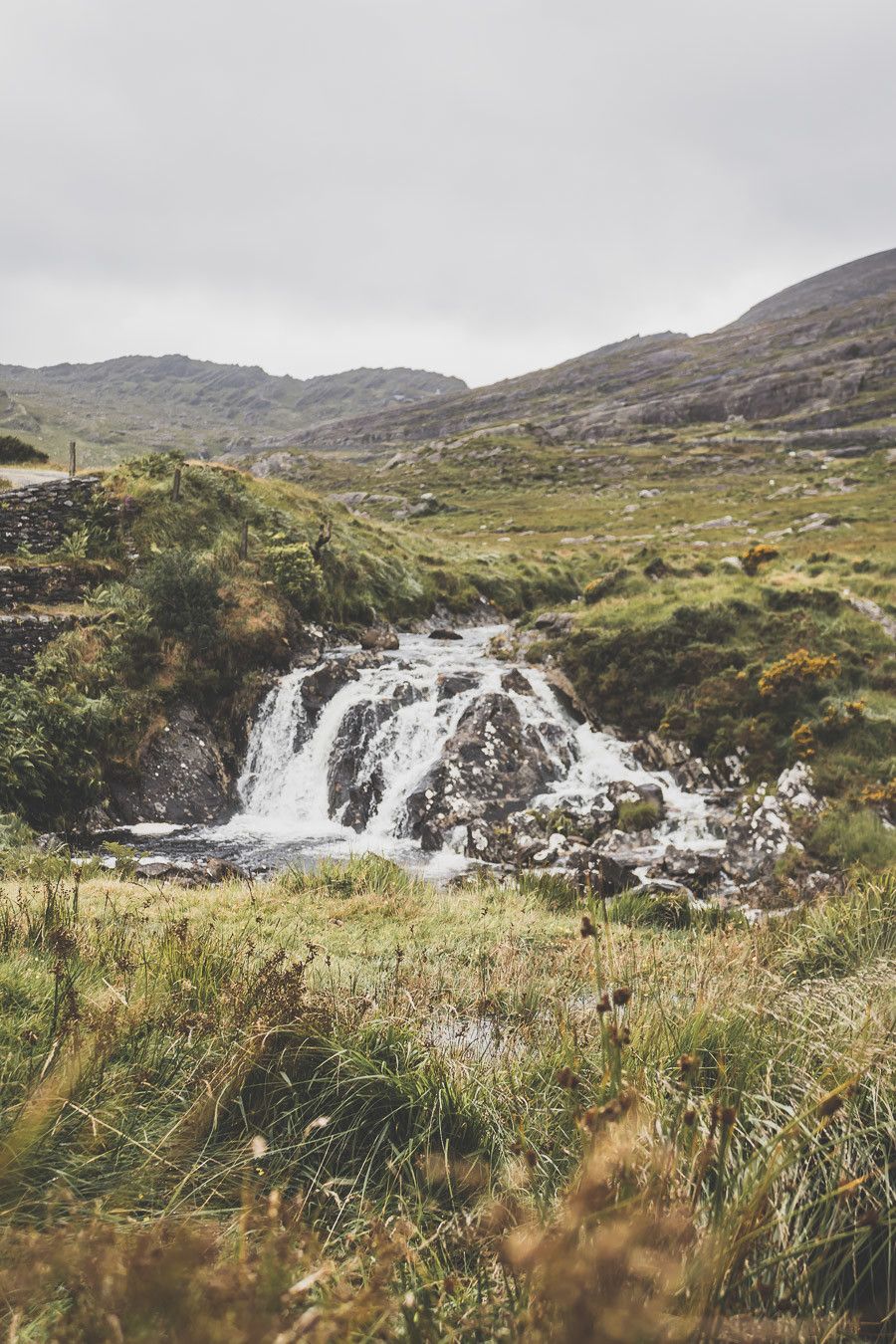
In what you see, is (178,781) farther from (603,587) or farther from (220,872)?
(603,587)

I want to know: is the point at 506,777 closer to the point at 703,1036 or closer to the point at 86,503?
the point at 703,1036

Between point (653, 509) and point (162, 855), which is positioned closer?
point (162, 855)

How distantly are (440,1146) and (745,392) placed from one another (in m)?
161

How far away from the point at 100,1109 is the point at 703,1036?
2.89 meters

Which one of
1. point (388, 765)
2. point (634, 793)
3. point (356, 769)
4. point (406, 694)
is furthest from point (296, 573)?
point (634, 793)

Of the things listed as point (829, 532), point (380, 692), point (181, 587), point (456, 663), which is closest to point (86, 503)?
point (181, 587)

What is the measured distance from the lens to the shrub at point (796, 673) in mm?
15156

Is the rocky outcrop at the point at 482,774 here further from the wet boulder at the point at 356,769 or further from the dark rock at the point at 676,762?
the dark rock at the point at 676,762

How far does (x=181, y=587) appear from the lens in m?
18.9

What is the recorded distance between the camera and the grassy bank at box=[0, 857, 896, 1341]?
1227 mm

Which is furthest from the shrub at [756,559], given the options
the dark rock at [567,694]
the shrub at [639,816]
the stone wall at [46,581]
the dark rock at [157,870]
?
the stone wall at [46,581]

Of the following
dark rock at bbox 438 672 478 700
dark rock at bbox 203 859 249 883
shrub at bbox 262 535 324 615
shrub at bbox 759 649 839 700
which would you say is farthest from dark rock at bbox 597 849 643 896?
shrub at bbox 262 535 324 615

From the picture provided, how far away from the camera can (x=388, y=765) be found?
55.1 ft

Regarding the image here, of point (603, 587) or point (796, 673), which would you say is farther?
point (603, 587)
